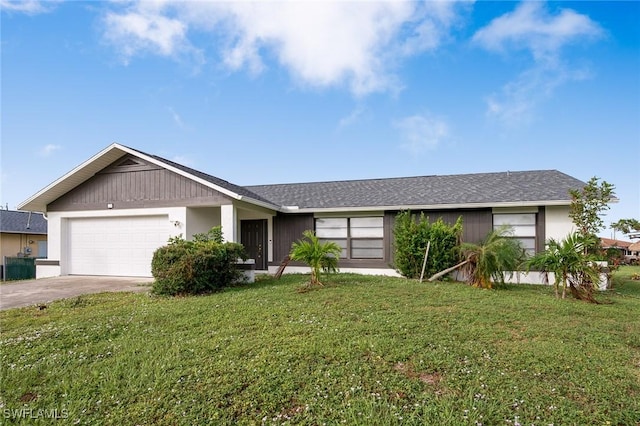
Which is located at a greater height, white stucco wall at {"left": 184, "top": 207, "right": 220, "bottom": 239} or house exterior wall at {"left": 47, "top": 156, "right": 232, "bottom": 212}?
house exterior wall at {"left": 47, "top": 156, "right": 232, "bottom": 212}

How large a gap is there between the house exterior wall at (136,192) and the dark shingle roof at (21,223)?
10520 millimetres

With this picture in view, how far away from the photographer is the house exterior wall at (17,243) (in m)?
19.8

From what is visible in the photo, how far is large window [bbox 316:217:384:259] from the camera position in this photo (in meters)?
12.6

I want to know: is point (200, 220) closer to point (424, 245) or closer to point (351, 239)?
point (351, 239)

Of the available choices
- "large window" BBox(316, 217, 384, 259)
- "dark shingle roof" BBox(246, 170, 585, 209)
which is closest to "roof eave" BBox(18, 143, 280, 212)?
"large window" BBox(316, 217, 384, 259)

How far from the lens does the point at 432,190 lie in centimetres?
1317

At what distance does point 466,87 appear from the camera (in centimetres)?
1322

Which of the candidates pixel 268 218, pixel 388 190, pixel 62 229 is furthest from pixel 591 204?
pixel 62 229

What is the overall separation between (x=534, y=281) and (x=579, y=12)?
26.5ft

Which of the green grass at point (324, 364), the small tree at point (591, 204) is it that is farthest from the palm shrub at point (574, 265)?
the small tree at point (591, 204)

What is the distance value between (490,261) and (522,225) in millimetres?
3205

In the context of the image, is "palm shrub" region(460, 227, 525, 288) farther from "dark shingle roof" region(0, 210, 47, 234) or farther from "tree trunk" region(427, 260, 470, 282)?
"dark shingle roof" region(0, 210, 47, 234)

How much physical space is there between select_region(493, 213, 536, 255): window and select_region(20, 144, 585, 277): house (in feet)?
0.10

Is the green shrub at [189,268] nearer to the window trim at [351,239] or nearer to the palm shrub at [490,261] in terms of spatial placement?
the window trim at [351,239]
